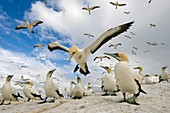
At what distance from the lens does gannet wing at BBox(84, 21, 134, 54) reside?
1459 centimetres

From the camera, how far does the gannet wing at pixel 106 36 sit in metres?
14.6

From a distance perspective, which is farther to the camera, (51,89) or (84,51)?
(84,51)

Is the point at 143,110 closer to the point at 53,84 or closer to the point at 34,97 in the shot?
the point at 53,84

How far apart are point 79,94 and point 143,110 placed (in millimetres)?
7813

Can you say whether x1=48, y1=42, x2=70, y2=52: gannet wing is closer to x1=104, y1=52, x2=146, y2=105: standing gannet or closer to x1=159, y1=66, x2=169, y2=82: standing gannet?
x1=104, y1=52, x2=146, y2=105: standing gannet

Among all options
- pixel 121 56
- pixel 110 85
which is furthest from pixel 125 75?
pixel 110 85

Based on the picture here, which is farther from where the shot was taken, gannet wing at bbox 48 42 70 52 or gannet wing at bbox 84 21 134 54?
gannet wing at bbox 48 42 70 52

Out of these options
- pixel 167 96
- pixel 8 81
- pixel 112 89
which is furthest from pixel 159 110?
pixel 8 81

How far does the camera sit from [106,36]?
15453mm

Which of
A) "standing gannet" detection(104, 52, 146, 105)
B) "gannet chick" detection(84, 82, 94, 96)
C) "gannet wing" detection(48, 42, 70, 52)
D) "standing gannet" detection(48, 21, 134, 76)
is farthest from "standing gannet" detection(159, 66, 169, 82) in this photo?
"standing gannet" detection(104, 52, 146, 105)

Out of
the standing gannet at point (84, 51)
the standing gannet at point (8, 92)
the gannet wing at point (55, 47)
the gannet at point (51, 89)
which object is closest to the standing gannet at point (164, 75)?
the standing gannet at point (84, 51)

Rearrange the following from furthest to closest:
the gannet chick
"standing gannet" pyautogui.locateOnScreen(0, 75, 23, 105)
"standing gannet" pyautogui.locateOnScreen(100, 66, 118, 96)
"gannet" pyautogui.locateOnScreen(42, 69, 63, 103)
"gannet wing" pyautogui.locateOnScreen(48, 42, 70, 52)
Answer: the gannet chick
"gannet wing" pyautogui.locateOnScreen(48, 42, 70, 52)
"standing gannet" pyautogui.locateOnScreen(0, 75, 23, 105)
"standing gannet" pyautogui.locateOnScreen(100, 66, 118, 96)
"gannet" pyautogui.locateOnScreen(42, 69, 63, 103)

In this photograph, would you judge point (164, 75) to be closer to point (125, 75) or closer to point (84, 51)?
point (84, 51)

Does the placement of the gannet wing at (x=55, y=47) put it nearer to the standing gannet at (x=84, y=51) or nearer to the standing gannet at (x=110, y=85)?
the standing gannet at (x=84, y=51)
